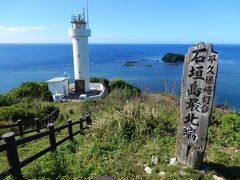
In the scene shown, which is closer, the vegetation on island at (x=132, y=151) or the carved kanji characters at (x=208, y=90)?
the carved kanji characters at (x=208, y=90)

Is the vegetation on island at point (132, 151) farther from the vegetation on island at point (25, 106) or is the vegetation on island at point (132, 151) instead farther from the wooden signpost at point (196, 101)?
the vegetation on island at point (25, 106)

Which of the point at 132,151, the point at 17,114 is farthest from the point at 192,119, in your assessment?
the point at 17,114

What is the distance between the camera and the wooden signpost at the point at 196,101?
12.8ft

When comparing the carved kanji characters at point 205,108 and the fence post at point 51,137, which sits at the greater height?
the carved kanji characters at point 205,108

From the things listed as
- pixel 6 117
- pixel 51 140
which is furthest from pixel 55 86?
pixel 51 140

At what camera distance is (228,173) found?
4156mm

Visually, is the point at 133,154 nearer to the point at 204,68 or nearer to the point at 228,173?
the point at 228,173

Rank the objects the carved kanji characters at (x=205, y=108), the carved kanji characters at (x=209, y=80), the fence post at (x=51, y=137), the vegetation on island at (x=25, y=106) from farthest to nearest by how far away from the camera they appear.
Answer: the vegetation on island at (x=25, y=106) → the fence post at (x=51, y=137) → the carved kanji characters at (x=205, y=108) → the carved kanji characters at (x=209, y=80)

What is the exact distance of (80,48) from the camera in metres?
24.7

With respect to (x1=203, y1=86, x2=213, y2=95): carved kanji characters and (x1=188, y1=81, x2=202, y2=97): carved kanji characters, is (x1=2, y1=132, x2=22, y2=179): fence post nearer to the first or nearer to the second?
(x1=188, y1=81, x2=202, y2=97): carved kanji characters

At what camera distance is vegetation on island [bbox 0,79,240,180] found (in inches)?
162

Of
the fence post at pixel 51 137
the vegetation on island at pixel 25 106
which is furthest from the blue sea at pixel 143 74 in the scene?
the vegetation on island at pixel 25 106

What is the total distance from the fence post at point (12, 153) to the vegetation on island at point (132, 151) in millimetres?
255

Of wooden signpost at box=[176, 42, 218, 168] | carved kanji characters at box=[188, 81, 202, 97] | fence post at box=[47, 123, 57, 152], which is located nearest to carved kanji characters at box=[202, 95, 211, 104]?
wooden signpost at box=[176, 42, 218, 168]
